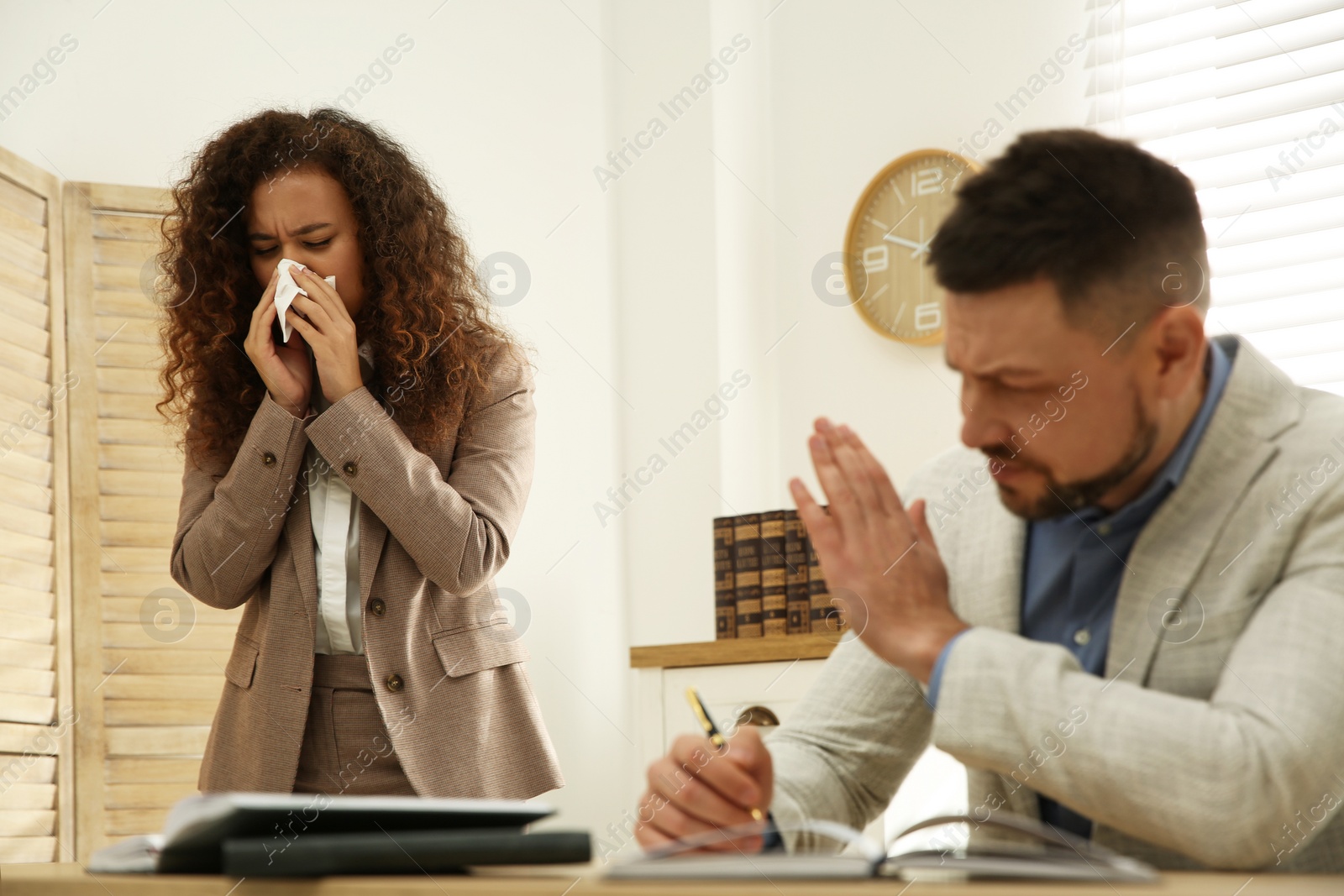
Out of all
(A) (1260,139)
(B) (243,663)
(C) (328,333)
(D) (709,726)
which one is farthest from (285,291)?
(A) (1260,139)

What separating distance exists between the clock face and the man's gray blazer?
2.00 metres

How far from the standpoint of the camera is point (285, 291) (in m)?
1.90

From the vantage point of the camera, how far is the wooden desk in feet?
2.17

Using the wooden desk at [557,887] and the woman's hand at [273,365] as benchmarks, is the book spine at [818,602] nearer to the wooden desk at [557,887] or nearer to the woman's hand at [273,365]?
the woman's hand at [273,365]

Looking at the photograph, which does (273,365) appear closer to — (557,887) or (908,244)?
(557,887)

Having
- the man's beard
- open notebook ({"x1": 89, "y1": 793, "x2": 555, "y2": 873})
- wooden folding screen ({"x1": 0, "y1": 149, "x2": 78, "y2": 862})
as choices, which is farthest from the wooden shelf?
open notebook ({"x1": 89, "y1": 793, "x2": 555, "y2": 873})

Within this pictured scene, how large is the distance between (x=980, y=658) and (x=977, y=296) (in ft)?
1.14

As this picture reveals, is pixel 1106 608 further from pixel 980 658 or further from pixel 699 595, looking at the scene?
pixel 699 595

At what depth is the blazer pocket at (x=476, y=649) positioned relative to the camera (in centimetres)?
179

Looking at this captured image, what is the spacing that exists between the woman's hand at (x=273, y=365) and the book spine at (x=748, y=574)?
3.97 ft

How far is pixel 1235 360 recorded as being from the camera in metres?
1.21

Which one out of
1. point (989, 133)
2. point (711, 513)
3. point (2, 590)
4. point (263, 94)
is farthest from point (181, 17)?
point (989, 133)

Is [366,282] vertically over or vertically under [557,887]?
over

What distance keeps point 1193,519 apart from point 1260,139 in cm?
210
